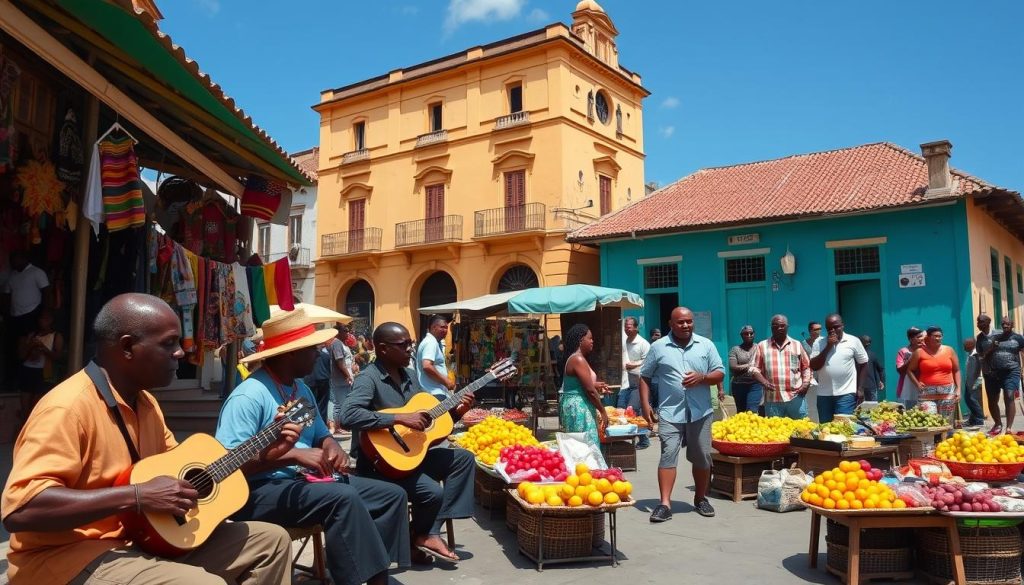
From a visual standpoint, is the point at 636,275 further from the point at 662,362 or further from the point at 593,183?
the point at 662,362

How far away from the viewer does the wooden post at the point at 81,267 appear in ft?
18.0

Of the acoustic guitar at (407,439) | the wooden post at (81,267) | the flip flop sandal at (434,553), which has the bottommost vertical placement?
the flip flop sandal at (434,553)

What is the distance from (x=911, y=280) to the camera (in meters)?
16.4

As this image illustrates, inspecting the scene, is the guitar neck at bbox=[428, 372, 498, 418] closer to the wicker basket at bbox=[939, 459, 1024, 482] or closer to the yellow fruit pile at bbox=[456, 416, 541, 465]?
the yellow fruit pile at bbox=[456, 416, 541, 465]

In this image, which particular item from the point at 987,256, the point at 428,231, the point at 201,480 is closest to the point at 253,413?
the point at 201,480

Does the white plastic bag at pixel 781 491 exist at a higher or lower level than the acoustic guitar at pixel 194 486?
lower

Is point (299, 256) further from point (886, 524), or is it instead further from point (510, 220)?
point (886, 524)

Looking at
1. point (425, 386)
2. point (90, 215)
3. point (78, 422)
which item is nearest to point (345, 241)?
point (425, 386)

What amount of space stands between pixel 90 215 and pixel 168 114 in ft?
6.59

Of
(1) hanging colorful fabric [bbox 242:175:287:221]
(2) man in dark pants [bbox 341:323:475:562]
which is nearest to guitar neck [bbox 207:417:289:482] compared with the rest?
(2) man in dark pants [bbox 341:323:475:562]

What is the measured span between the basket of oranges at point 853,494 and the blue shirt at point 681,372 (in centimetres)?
154

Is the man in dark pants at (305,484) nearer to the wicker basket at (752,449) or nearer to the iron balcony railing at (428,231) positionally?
the wicker basket at (752,449)

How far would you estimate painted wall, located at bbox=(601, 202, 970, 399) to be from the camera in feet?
52.0

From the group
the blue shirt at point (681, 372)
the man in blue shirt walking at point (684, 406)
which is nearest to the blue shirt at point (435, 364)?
the blue shirt at point (681, 372)
